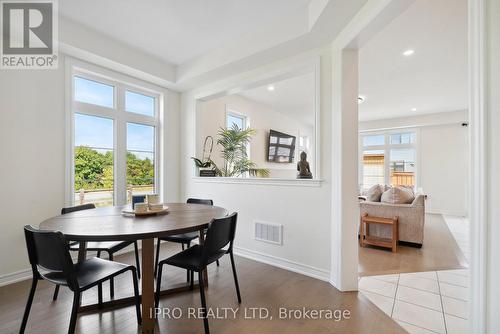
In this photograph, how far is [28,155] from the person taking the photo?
8.05ft

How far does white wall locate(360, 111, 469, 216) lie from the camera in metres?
6.02

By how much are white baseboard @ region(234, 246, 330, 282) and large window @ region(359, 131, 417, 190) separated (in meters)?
5.49

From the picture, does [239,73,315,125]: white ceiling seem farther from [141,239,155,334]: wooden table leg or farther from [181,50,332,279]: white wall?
[141,239,155,334]: wooden table leg

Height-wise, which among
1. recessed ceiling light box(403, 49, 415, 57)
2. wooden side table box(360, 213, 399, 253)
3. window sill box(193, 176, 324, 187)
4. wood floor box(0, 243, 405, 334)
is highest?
recessed ceiling light box(403, 49, 415, 57)

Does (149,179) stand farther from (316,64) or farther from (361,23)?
(361,23)

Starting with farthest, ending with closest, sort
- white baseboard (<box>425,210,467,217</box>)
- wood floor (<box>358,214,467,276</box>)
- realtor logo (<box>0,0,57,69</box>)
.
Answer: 1. white baseboard (<box>425,210,467,217</box>)
2. wood floor (<box>358,214,467,276</box>)
3. realtor logo (<box>0,0,57,69</box>)

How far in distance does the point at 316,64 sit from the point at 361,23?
0.65 metres

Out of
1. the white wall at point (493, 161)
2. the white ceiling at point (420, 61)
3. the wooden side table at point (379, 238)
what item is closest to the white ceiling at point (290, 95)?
the white ceiling at point (420, 61)

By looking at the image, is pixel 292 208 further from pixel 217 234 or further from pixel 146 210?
pixel 146 210

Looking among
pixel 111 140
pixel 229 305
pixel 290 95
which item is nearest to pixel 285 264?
pixel 229 305

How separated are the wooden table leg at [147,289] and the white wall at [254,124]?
2332 mm

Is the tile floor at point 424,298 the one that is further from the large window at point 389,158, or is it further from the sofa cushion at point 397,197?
the large window at point 389,158

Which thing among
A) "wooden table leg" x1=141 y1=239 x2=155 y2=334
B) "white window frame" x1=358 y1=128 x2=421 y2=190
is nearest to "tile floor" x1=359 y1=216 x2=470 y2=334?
"wooden table leg" x1=141 y1=239 x2=155 y2=334

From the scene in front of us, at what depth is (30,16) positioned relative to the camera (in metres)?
2.26
